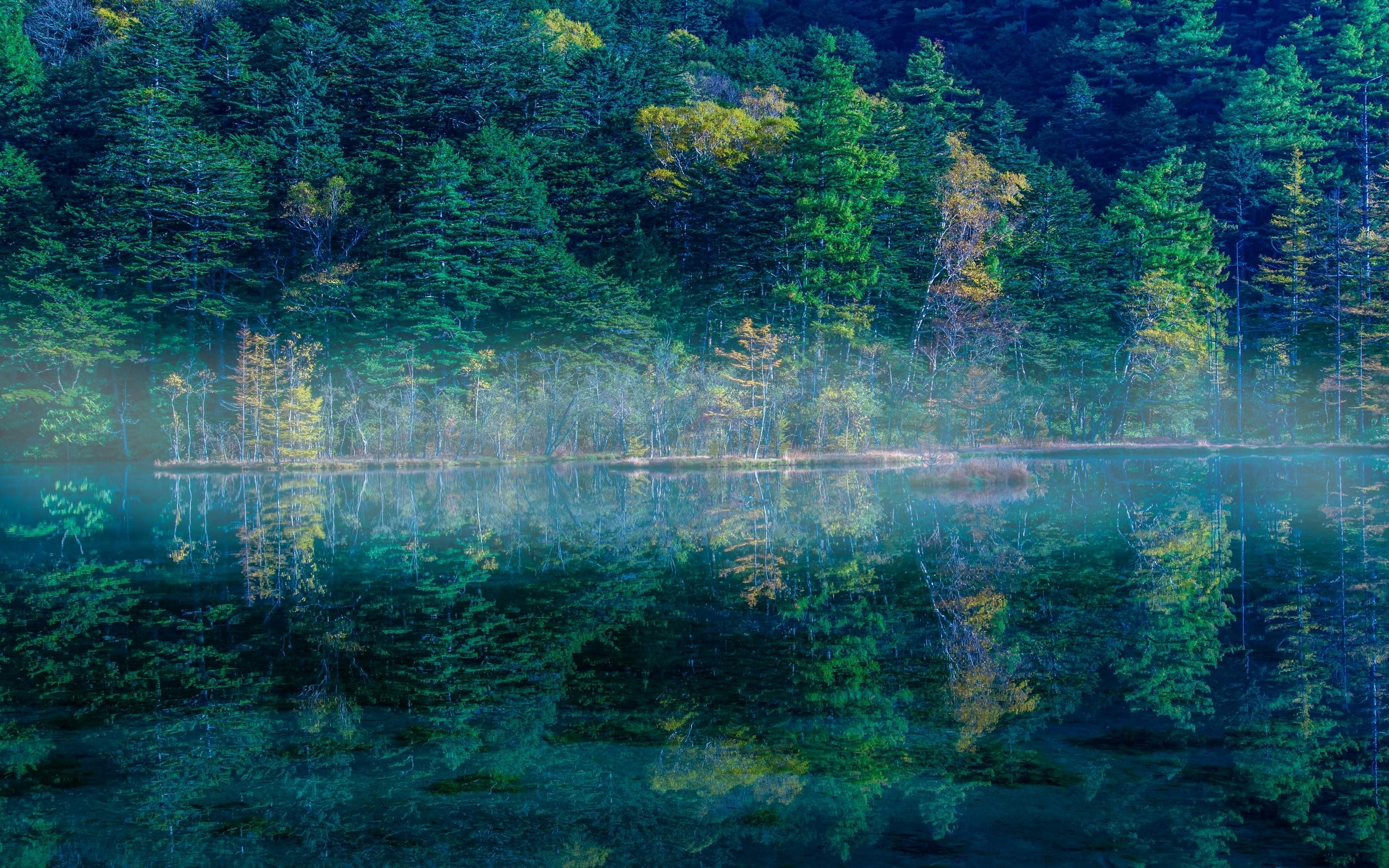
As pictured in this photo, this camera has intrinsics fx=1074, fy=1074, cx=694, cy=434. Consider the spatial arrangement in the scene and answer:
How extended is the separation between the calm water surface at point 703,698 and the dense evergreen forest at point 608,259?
940 inches

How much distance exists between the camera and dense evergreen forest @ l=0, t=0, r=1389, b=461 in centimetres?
4306

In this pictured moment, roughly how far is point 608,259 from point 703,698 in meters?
40.7

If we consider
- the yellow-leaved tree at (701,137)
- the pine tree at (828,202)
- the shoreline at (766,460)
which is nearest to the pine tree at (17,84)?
the shoreline at (766,460)

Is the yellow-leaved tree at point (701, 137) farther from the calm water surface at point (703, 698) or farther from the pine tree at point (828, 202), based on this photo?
the calm water surface at point (703, 698)

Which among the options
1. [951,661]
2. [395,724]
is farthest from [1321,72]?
[395,724]

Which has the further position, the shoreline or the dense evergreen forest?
the dense evergreen forest

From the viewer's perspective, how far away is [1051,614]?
11930mm

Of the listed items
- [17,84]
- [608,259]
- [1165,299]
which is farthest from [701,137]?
[17,84]

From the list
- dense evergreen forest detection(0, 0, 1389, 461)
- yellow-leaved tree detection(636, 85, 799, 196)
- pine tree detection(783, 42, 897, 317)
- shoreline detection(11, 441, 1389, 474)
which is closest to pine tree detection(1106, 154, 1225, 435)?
Answer: dense evergreen forest detection(0, 0, 1389, 461)

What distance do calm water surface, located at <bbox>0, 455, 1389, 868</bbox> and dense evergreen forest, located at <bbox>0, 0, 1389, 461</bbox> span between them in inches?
940

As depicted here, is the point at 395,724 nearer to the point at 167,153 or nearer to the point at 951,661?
the point at 951,661

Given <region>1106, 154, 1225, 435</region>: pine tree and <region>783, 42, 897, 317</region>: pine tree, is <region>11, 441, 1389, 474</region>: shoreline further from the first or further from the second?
<region>783, 42, 897, 317</region>: pine tree

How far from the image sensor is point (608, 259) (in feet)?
158

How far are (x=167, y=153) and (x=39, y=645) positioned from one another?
40711 mm
